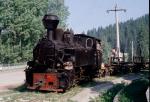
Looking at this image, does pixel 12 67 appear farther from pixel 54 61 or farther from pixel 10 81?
pixel 54 61

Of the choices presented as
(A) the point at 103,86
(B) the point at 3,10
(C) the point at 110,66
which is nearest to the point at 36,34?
(B) the point at 3,10

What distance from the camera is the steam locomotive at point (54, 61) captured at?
63.0ft

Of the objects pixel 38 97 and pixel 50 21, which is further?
pixel 50 21

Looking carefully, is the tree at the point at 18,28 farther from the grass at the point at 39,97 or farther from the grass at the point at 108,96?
the grass at the point at 39,97

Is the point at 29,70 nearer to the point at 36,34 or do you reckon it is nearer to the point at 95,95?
the point at 95,95

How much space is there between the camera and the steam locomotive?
19.2 metres

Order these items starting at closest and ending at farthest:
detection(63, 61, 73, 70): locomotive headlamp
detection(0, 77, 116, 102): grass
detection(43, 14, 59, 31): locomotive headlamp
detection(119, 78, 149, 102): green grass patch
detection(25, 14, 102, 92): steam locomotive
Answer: detection(119, 78, 149, 102): green grass patch
detection(0, 77, 116, 102): grass
detection(25, 14, 102, 92): steam locomotive
detection(63, 61, 73, 70): locomotive headlamp
detection(43, 14, 59, 31): locomotive headlamp

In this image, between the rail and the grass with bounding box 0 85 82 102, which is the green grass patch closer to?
the grass with bounding box 0 85 82 102

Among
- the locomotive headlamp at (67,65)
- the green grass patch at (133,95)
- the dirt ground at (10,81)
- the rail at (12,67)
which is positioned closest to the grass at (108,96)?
the green grass patch at (133,95)

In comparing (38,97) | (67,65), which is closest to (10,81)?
(67,65)

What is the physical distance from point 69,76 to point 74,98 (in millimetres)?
1925

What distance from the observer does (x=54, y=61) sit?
1961cm

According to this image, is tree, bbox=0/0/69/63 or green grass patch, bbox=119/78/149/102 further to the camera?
tree, bbox=0/0/69/63

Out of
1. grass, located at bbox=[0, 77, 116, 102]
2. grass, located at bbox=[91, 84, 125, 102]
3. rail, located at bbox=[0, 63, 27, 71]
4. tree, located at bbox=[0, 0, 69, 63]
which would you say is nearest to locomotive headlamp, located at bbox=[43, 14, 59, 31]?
grass, located at bbox=[0, 77, 116, 102]
